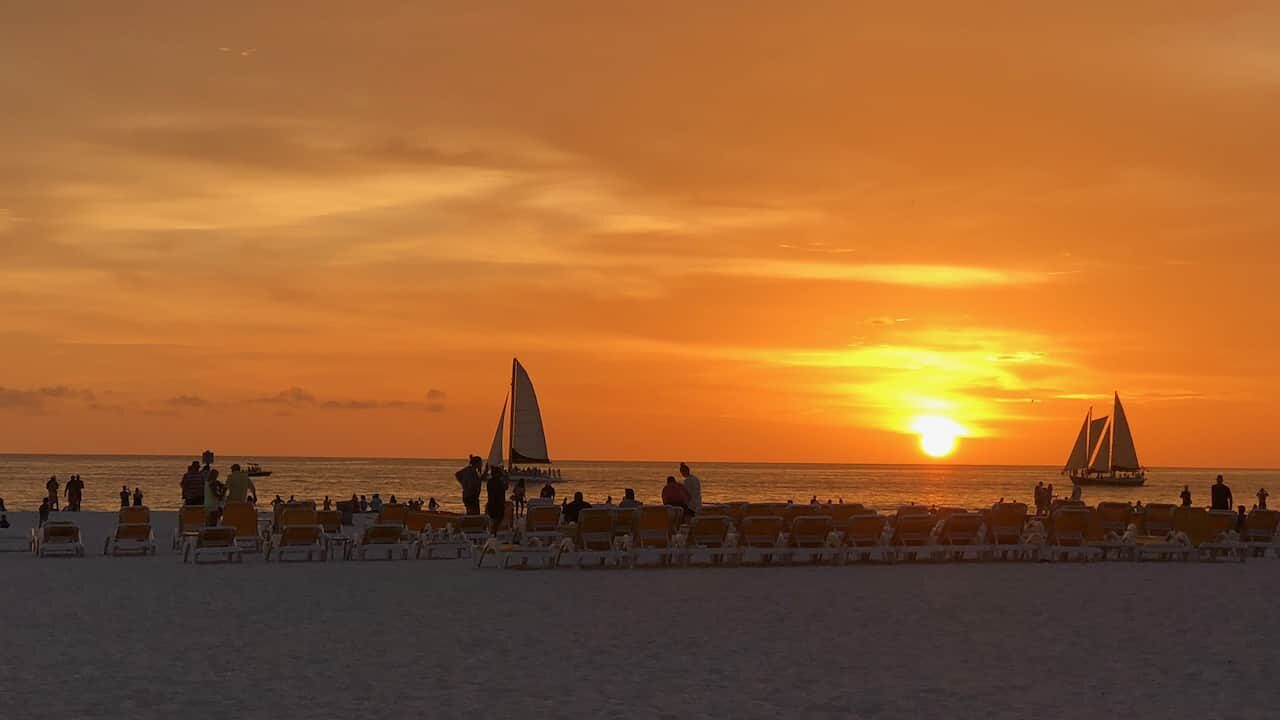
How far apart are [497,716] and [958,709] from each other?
9.95 feet

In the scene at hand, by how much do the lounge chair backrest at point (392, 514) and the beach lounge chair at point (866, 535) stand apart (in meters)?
7.59

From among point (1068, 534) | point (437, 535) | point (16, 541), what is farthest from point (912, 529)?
point (16, 541)

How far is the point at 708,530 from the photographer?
75.3ft

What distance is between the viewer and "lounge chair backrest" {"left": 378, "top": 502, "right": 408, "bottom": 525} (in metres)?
25.4

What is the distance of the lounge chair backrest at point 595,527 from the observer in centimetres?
2227

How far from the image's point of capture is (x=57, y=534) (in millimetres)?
24656

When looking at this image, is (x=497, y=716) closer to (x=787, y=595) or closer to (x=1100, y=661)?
(x=1100, y=661)

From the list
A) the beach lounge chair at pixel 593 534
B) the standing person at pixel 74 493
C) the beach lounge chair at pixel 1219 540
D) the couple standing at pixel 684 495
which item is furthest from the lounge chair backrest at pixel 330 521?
the standing person at pixel 74 493

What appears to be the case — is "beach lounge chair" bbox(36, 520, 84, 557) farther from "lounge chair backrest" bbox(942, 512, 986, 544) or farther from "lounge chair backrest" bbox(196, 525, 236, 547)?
"lounge chair backrest" bbox(942, 512, 986, 544)

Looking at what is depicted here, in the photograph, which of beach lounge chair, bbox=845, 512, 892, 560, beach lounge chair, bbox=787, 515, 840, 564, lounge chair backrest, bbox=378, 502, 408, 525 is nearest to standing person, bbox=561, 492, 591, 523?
lounge chair backrest, bbox=378, 502, 408, 525

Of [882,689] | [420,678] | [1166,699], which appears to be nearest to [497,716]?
[420,678]

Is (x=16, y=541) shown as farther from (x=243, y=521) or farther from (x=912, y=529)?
(x=912, y=529)

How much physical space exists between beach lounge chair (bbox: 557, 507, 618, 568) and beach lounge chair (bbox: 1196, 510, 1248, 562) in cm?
1039

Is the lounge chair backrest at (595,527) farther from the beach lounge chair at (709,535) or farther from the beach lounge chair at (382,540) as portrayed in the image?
the beach lounge chair at (382,540)
